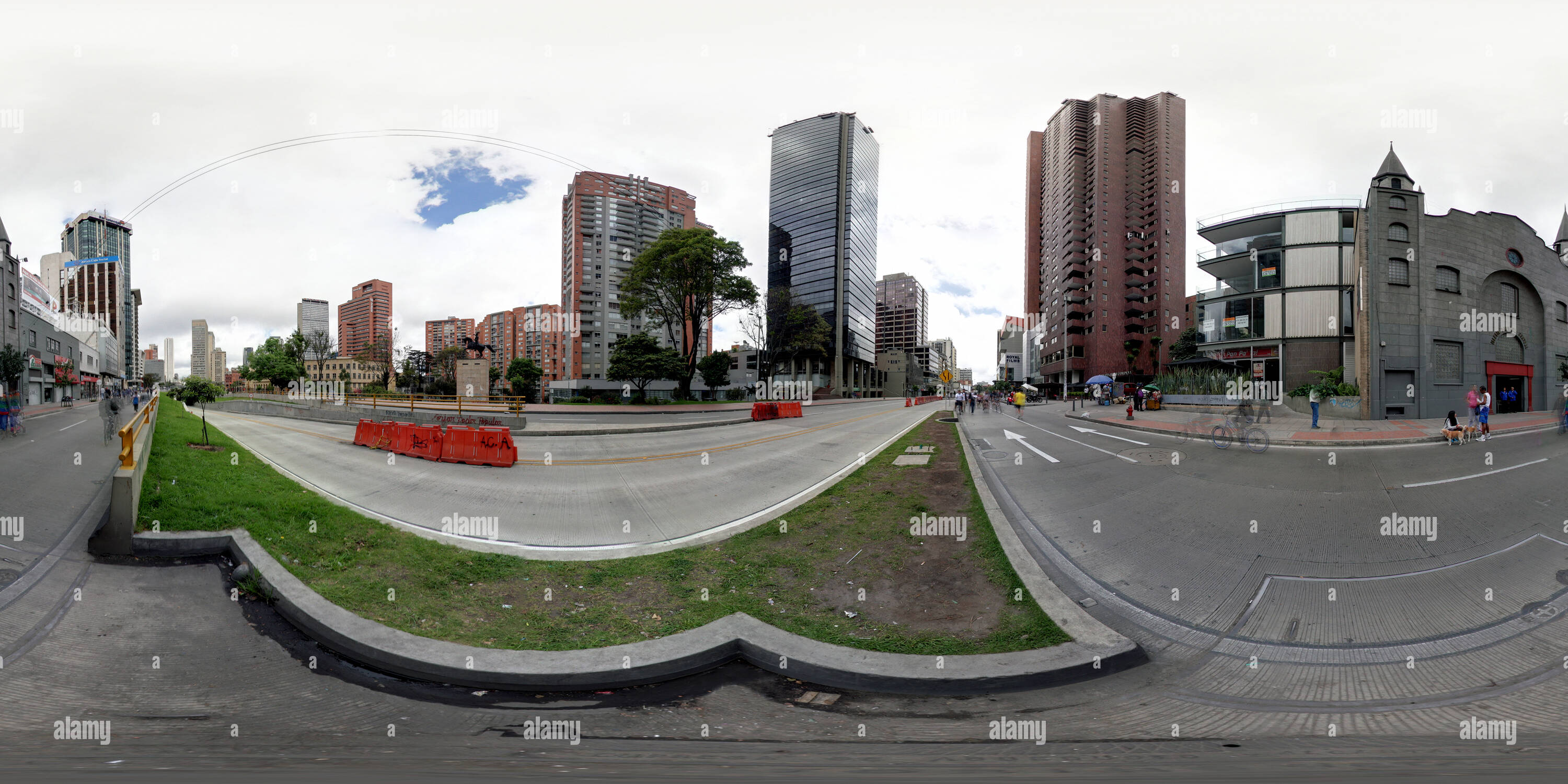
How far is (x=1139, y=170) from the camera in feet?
294

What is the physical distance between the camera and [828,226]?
3809 inches

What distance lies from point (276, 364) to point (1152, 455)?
87294mm

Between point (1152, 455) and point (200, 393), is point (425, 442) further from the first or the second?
point (1152, 455)

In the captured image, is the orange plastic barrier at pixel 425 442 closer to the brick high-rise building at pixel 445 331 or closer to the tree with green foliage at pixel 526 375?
the tree with green foliage at pixel 526 375

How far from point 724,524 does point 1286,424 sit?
25267 millimetres

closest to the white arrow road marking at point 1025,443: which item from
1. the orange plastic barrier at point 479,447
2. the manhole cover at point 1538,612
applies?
the manhole cover at point 1538,612

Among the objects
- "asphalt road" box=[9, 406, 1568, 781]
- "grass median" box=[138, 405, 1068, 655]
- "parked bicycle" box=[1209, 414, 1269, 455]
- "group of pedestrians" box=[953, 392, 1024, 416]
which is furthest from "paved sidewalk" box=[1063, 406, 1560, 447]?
"grass median" box=[138, 405, 1068, 655]

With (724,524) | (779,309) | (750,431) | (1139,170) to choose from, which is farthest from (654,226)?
(724,524)

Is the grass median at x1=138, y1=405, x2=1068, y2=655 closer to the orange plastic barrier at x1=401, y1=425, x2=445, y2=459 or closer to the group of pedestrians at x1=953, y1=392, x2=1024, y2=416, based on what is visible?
the orange plastic barrier at x1=401, y1=425, x2=445, y2=459

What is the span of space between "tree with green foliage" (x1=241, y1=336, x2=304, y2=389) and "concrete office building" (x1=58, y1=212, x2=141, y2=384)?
151 ft

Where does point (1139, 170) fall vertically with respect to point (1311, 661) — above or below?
above

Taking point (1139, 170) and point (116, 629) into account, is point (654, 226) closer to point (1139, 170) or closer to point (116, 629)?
point (1139, 170)

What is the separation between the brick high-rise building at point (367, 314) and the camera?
130 metres

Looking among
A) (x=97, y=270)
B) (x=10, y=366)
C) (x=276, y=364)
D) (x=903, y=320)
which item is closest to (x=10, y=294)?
(x=10, y=366)
